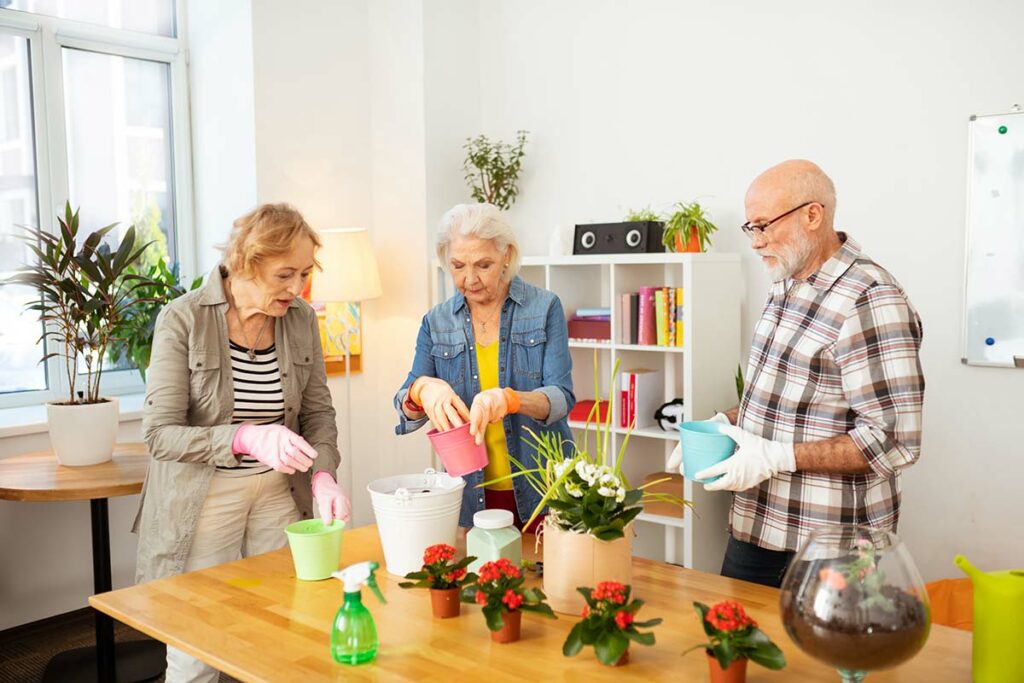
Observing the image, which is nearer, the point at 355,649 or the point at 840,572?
the point at 840,572

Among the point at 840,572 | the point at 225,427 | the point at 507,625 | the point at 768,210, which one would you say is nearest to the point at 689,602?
the point at 507,625

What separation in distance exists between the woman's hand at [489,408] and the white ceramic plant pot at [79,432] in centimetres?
188

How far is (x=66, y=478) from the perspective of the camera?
3.15 m

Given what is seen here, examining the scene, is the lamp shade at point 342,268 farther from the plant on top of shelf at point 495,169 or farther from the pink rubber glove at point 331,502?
the pink rubber glove at point 331,502

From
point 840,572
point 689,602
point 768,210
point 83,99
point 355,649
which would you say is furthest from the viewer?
point 83,99

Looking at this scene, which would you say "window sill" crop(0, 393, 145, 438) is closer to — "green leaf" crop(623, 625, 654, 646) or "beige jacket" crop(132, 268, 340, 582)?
"beige jacket" crop(132, 268, 340, 582)

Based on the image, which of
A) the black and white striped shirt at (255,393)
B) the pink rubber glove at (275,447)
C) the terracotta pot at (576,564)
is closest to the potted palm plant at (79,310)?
the black and white striped shirt at (255,393)

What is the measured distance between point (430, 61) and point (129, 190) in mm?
1586

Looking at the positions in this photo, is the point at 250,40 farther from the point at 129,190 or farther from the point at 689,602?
the point at 689,602

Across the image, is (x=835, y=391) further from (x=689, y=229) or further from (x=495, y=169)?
(x=495, y=169)

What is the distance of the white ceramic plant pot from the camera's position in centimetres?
331

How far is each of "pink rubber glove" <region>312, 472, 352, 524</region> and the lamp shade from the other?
2.07 metres

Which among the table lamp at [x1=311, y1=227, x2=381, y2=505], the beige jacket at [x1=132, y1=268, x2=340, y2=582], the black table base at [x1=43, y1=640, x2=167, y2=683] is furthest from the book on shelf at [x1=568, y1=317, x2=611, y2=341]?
the black table base at [x1=43, y1=640, x2=167, y2=683]

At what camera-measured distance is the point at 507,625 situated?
1.62 meters
